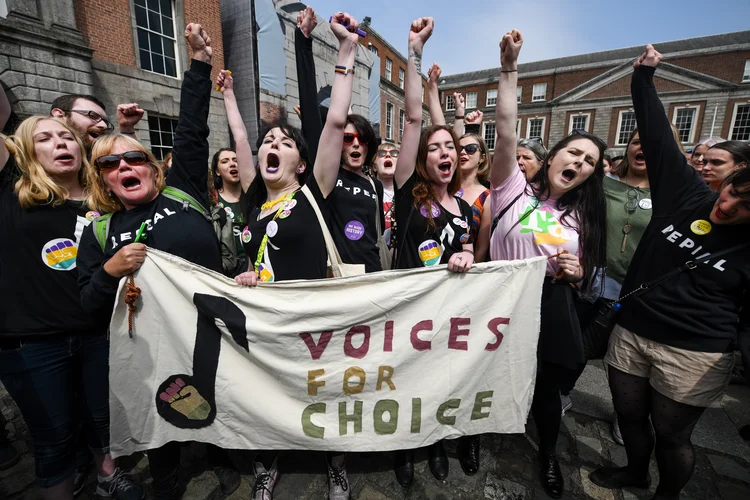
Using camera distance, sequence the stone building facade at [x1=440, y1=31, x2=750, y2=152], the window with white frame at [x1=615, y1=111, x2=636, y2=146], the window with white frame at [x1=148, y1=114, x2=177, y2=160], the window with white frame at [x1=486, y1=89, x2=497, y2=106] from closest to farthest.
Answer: the window with white frame at [x1=148, y1=114, x2=177, y2=160]
the stone building facade at [x1=440, y1=31, x2=750, y2=152]
the window with white frame at [x1=615, y1=111, x2=636, y2=146]
the window with white frame at [x1=486, y1=89, x2=497, y2=106]

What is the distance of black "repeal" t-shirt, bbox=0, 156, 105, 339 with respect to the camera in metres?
1.69

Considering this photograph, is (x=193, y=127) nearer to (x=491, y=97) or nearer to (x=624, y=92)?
(x=624, y=92)

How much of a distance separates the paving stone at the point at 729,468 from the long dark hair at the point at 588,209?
1616 millimetres

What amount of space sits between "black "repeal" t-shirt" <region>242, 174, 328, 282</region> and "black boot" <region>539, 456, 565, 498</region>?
1.83 metres

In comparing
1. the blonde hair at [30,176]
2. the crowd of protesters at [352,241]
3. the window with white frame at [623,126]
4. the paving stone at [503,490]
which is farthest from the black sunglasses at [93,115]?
the window with white frame at [623,126]

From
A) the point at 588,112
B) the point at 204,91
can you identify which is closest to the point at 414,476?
the point at 204,91

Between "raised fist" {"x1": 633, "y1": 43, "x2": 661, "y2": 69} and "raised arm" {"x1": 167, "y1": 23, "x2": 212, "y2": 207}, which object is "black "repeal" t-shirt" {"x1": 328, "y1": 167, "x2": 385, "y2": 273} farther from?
"raised fist" {"x1": 633, "y1": 43, "x2": 661, "y2": 69}

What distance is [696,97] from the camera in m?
28.7

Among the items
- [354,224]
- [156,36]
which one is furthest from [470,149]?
[156,36]

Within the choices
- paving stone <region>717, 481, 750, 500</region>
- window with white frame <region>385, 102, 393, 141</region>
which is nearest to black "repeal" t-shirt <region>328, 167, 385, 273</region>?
paving stone <region>717, 481, 750, 500</region>

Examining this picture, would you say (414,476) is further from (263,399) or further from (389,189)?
(389,189)

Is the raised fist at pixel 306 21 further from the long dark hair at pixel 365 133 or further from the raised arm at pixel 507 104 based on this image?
the raised arm at pixel 507 104

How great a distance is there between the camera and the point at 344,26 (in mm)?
1937

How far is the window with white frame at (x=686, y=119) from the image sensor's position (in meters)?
29.2
